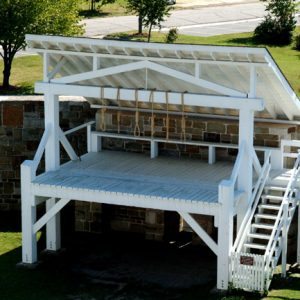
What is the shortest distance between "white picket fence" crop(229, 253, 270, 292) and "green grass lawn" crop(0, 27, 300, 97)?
13570 mm

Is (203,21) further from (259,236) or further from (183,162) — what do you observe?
(259,236)

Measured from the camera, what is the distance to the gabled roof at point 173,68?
72.7ft

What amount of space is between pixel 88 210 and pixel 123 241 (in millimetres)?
1166

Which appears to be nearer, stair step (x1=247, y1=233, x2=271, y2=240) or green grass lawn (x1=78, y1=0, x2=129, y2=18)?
stair step (x1=247, y1=233, x2=271, y2=240)

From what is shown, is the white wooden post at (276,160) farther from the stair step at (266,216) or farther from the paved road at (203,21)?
the paved road at (203,21)

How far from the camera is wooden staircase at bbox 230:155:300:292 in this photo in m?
21.8

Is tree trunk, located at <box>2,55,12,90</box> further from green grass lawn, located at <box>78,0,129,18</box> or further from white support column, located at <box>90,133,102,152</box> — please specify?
green grass lawn, located at <box>78,0,129,18</box>

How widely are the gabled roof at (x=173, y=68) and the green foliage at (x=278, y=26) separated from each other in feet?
72.8

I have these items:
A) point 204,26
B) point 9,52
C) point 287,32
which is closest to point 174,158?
point 9,52

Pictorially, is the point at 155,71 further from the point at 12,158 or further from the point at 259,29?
the point at 259,29

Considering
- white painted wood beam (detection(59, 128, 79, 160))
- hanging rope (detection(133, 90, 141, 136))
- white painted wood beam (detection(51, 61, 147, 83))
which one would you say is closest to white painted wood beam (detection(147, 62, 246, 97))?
white painted wood beam (detection(51, 61, 147, 83))

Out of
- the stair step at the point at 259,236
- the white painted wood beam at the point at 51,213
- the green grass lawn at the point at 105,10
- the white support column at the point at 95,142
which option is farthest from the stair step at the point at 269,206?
the green grass lawn at the point at 105,10

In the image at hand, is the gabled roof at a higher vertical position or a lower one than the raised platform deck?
higher

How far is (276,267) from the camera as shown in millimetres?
23406
